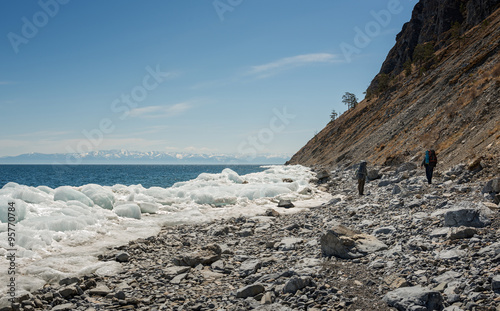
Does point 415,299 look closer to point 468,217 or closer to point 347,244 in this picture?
point 347,244

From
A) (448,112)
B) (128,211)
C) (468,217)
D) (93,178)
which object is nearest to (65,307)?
(468,217)

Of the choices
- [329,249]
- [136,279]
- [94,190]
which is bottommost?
[136,279]

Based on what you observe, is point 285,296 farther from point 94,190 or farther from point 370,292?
point 94,190

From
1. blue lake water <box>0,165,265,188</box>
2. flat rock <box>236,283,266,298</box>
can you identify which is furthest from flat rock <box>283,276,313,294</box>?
blue lake water <box>0,165,265,188</box>

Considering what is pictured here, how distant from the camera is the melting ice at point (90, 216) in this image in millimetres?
9336

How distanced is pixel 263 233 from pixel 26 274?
7753 mm

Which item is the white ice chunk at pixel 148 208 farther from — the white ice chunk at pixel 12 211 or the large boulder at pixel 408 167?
the large boulder at pixel 408 167

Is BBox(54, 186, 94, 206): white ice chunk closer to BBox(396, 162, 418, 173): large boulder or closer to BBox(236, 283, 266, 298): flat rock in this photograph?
BBox(236, 283, 266, 298): flat rock

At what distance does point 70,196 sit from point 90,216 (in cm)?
356

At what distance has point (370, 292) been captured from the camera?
605 centimetres

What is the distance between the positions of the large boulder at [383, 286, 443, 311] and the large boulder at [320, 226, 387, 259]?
2.28m

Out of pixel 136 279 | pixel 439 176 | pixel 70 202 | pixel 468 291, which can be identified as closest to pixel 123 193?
pixel 70 202

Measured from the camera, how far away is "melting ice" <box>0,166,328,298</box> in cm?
934

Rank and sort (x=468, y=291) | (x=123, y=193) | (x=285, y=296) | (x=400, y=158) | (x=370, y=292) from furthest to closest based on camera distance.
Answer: (x=400, y=158) < (x=123, y=193) < (x=285, y=296) < (x=370, y=292) < (x=468, y=291)
